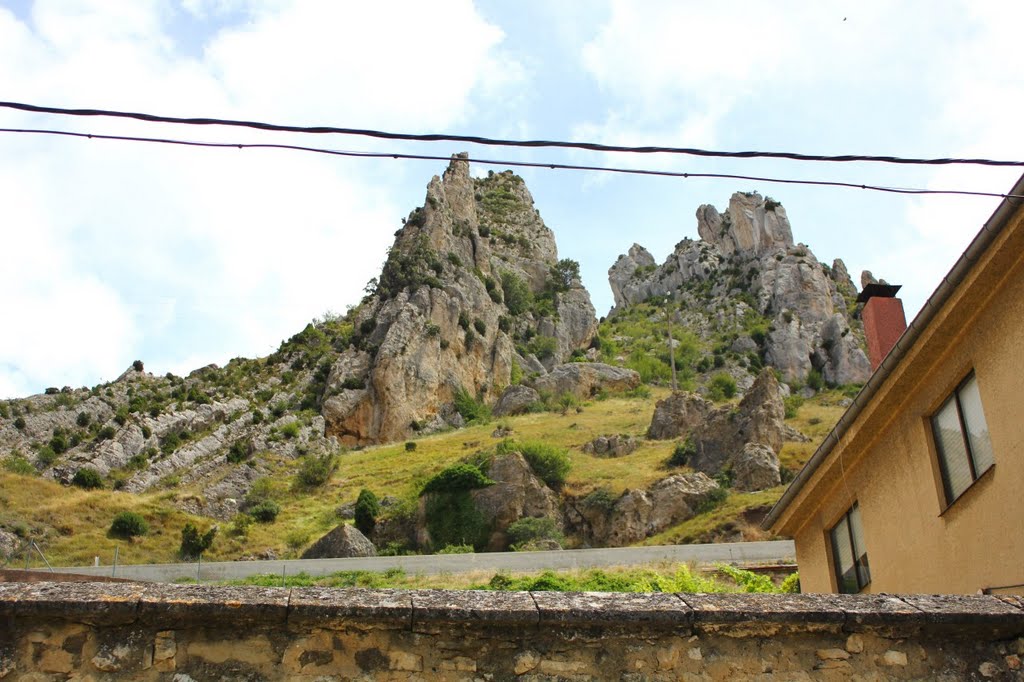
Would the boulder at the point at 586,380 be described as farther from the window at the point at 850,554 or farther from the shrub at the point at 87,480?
the window at the point at 850,554

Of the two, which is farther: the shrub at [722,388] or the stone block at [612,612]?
the shrub at [722,388]

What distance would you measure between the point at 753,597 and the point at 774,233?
106247 mm

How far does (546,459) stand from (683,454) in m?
7.37

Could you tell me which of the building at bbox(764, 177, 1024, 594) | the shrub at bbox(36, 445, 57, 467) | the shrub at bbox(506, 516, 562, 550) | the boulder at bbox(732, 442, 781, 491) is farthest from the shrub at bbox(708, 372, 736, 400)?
the building at bbox(764, 177, 1024, 594)

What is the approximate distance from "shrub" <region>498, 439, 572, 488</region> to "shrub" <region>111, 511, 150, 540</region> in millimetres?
18798

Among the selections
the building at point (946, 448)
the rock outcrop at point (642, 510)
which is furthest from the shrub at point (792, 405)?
the building at point (946, 448)

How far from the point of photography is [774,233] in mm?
107688

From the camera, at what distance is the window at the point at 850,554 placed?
1266 centimetres

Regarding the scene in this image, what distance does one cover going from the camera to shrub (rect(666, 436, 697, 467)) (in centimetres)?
5275

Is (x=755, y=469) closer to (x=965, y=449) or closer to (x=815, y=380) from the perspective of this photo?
(x=965, y=449)

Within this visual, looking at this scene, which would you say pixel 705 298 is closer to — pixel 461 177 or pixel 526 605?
pixel 461 177

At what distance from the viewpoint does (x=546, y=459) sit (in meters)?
53.5

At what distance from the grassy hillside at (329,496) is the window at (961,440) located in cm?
3244

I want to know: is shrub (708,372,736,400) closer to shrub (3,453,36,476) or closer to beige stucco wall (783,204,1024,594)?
shrub (3,453,36,476)
